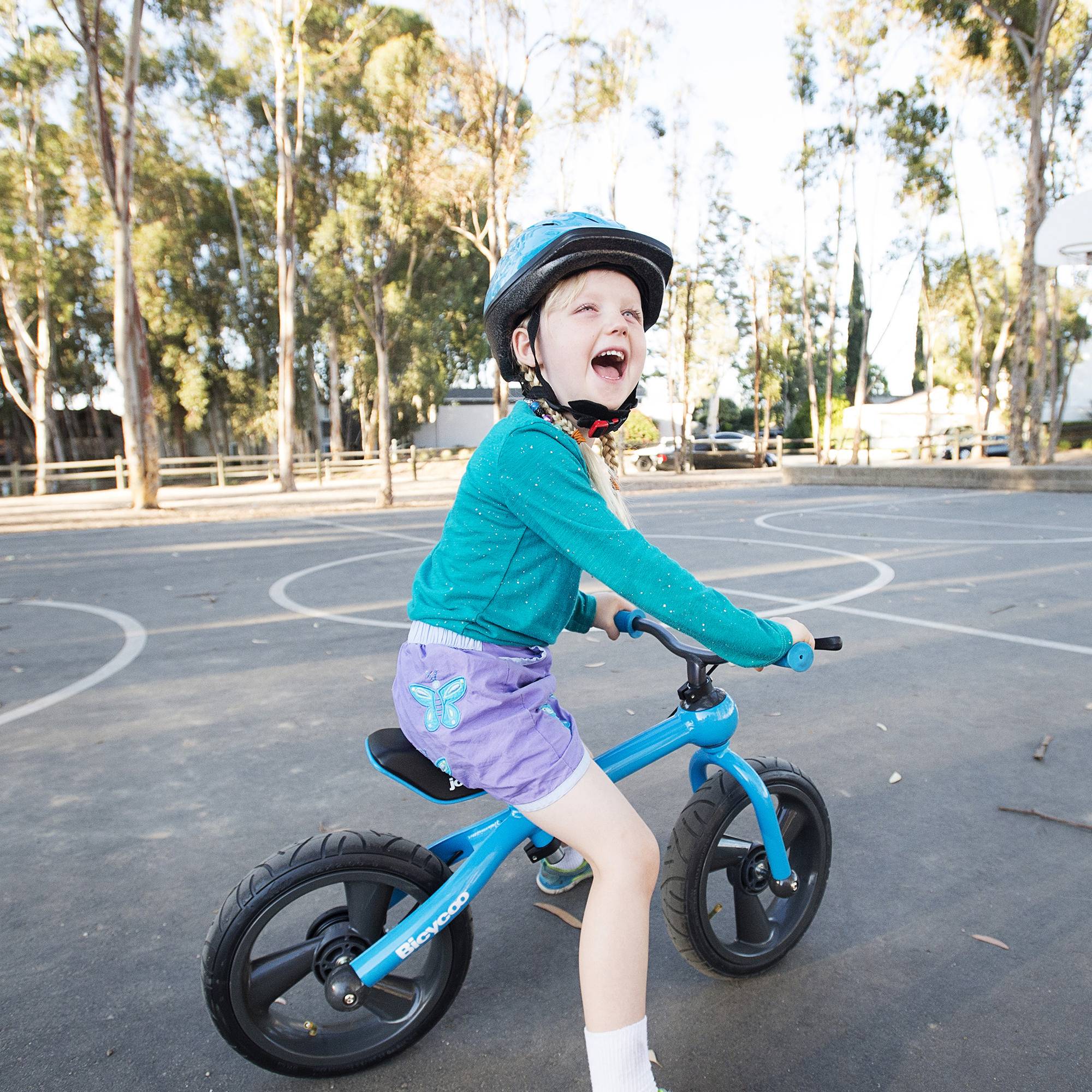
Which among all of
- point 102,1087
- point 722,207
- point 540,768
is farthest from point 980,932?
point 722,207

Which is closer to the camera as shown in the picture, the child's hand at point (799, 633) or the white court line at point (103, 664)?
the child's hand at point (799, 633)

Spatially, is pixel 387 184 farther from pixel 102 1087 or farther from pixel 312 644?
pixel 102 1087

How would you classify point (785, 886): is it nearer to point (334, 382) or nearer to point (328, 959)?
point (328, 959)

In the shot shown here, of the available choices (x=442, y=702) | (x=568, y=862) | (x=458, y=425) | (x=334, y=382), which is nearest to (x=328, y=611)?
(x=568, y=862)

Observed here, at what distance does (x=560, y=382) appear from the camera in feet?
6.13

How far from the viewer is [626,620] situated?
7.43ft

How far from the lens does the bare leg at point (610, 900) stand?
168 centimetres

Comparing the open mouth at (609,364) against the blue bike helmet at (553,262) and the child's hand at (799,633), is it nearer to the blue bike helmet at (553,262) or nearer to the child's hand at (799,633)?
the blue bike helmet at (553,262)

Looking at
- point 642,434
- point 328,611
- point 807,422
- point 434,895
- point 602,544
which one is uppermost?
point 807,422

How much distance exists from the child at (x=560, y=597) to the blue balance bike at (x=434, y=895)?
A: 0.18 m

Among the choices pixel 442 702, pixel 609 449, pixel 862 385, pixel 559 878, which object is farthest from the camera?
pixel 862 385

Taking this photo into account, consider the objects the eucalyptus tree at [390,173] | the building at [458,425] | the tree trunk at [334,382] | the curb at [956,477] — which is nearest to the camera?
the curb at [956,477]

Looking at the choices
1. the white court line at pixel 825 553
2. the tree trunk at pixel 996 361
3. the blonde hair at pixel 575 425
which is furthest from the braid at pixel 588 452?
the tree trunk at pixel 996 361

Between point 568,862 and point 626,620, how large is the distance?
3.08 feet
